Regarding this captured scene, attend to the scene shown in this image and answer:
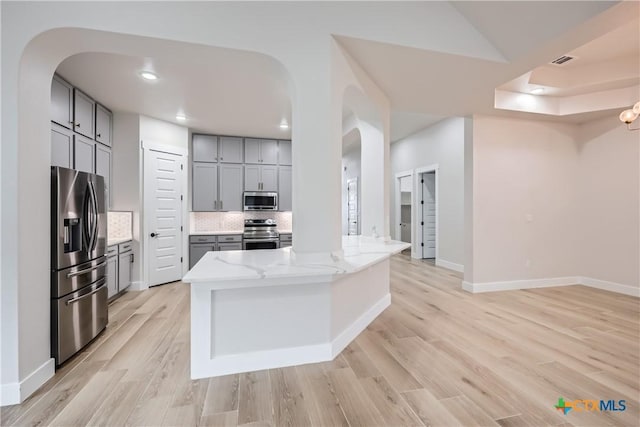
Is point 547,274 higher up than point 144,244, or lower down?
lower down

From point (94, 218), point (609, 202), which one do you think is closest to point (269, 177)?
point (94, 218)

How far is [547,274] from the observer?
4730 millimetres

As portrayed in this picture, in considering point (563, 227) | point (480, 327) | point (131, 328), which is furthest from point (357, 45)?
point (563, 227)

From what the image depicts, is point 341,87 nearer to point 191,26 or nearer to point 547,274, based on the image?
point 191,26

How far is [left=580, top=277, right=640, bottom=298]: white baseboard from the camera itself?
13.8 ft

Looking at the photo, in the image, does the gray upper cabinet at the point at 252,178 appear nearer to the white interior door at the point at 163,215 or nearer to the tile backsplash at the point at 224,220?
the tile backsplash at the point at 224,220

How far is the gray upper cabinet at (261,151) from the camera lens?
19.2ft

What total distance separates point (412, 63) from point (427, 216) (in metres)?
4.95

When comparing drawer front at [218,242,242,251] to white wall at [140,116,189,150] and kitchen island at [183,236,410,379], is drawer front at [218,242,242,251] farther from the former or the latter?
kitchen island at [183,236,410,379]

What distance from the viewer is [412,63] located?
2.79 m

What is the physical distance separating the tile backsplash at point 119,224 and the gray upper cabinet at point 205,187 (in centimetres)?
126

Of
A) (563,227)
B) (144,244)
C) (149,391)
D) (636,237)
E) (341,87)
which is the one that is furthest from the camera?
(563,227)

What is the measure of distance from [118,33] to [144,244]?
131 inches

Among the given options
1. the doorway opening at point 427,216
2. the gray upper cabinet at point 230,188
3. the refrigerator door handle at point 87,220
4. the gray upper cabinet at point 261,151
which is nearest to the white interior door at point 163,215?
the gray upper cabinet at point 230,188
